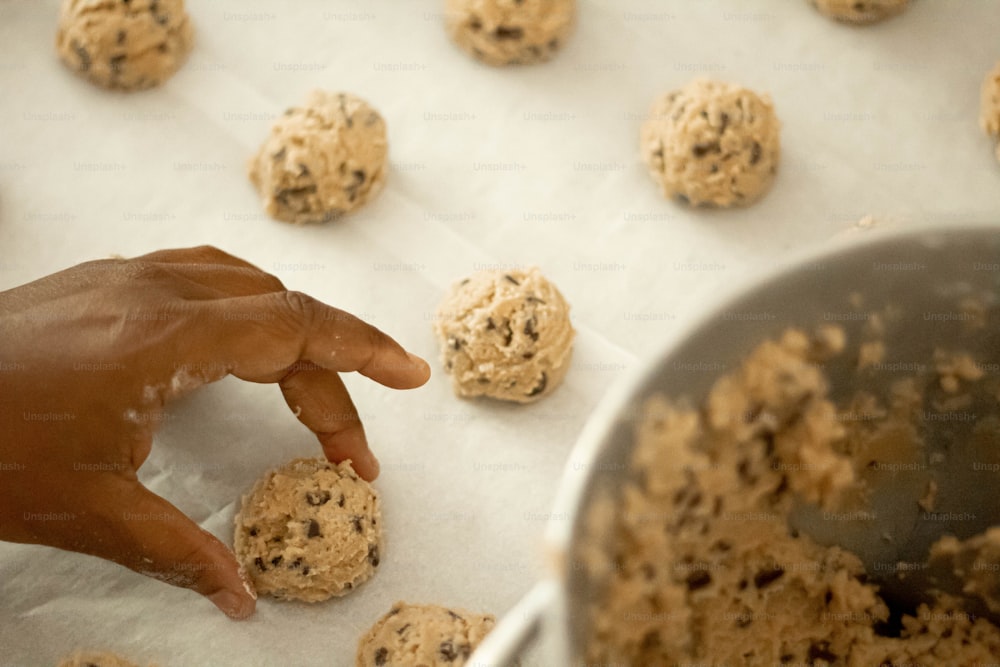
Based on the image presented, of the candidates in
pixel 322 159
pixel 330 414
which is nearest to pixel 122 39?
pixel 322 159

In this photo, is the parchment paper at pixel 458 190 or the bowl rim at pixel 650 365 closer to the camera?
the bowl rim at pixel 650 365

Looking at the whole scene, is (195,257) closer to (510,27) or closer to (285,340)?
(285,340)

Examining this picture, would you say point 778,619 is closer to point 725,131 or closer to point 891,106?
point 725,131

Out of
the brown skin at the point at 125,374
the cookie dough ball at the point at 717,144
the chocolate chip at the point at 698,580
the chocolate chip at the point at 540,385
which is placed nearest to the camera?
the chocolate chip at the point at 698,580

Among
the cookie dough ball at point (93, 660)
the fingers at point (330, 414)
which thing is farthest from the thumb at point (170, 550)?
the fingers at point (330, 414)

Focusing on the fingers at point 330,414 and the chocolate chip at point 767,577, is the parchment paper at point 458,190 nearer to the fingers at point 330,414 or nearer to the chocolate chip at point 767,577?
the fingers at point 330,414

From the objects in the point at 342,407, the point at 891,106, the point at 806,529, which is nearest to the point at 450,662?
the point at 342,407
